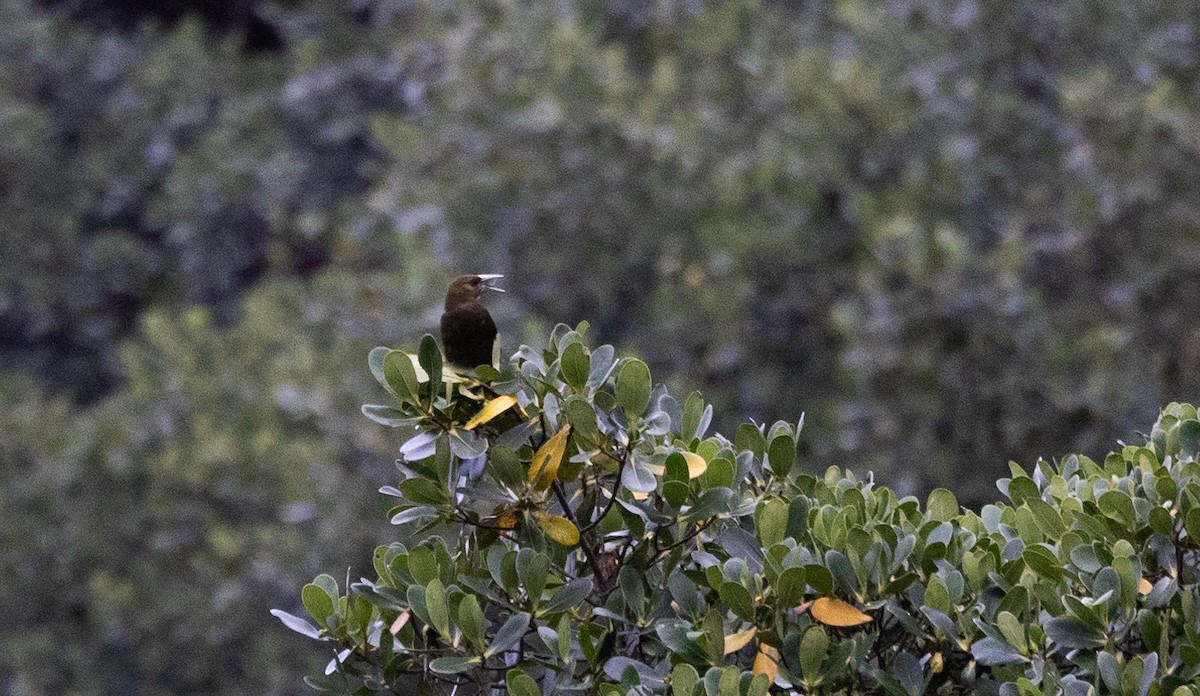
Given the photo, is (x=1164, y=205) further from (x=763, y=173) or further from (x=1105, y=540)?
(x=1105, y=540)

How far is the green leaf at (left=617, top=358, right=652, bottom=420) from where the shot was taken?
6.42 feet

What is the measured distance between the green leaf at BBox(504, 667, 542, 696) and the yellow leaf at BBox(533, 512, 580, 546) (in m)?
0.19

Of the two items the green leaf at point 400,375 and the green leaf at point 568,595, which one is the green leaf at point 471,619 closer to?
the green leaf at point 568,595

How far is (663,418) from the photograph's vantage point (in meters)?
2.01

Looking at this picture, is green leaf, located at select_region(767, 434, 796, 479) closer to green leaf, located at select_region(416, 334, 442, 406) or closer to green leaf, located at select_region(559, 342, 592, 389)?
green leaf, located at select_region(559, 342, 592, 389)

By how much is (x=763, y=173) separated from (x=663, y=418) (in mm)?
4248

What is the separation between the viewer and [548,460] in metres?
1.98

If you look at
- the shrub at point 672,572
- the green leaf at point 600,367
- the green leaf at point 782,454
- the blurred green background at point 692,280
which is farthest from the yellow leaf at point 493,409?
the blurred green background at point 692,280

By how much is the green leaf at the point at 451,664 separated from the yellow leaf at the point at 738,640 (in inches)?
12.6

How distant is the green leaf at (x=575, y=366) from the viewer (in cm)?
201

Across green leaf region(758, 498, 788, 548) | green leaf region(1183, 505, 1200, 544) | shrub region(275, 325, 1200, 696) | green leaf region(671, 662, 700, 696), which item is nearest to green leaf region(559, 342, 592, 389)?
shrub region(275, 325, 1200, 696)

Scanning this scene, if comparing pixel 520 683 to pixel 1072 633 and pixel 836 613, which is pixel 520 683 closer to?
pixel 836 613

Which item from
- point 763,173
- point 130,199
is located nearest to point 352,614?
point 763,173

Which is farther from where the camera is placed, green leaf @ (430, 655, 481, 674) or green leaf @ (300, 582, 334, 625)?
green leaf @ (300, 582, 334, 625)
